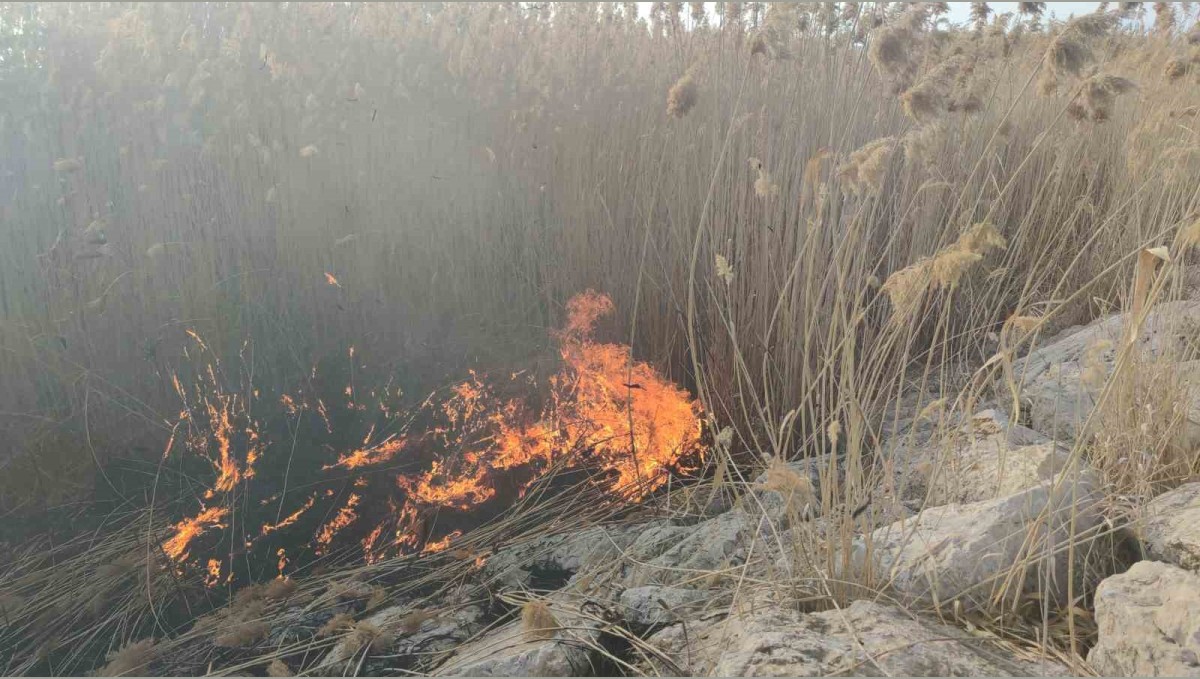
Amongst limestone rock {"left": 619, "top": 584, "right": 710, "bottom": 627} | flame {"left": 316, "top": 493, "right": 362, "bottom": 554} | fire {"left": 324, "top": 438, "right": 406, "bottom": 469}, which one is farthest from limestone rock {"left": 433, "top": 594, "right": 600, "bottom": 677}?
fire {"left": 324, "top": 438, "right": 406, "bottom": 469}

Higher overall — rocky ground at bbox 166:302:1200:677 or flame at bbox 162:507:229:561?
rocky ground at bbox 166:302:1200:677

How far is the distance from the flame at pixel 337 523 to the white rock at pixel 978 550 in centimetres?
173

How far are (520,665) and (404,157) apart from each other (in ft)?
9.63

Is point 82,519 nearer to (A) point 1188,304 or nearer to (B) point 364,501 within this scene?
(B) point 364,501

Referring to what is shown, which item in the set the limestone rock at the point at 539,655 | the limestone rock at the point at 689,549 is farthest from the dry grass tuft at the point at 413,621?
the limestone rock at the point at 689,549

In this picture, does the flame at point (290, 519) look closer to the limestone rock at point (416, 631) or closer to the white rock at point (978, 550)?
the limestone rock at point (416, 631)

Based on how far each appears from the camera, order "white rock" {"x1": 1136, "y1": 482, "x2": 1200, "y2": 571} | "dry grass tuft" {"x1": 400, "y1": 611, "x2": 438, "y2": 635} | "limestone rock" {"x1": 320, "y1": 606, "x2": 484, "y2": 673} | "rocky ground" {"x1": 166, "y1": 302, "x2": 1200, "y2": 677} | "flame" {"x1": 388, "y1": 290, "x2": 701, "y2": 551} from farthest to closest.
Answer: "flame" {"x1": 388, "y1": 290, "x2": 701, "y2": 551}, "dry grass tuft" {"x1": 400, "y1": 611, "x2": 438, "y2": 635}, "limestone rock" {"x1": 320, "y1": 606, "x2": 484, "y2": 673}, "white rock" {"x1": 1136, "y1": 482, "x2": 1200, "y2": 571}, "rocky ground" {"x1": 166, "y1": 302, "x2": 1200, "y2": 677}

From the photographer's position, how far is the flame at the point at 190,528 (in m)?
2.57

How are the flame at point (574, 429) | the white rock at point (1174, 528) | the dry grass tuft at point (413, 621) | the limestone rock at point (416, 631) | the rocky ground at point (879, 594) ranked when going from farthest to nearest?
the flame at point (574, 429) → the dry grass tuft at point (413, 621) → the limestone rock at point (416, 631) → the white rock at point (1174, 528) → the rocky ground at point (879, 594)

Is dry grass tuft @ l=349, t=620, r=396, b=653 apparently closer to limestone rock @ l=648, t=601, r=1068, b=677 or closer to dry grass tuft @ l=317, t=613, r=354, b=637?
dry grass tuft @ l=317, t=613, r=354, b=637

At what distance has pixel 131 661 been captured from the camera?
6.64 ft

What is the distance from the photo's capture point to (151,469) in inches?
114

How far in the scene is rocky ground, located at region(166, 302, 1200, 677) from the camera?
1357 millimetres

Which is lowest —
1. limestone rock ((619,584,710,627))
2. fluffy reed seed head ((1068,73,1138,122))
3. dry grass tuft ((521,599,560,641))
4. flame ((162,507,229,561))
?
flame ((162,507,229,561))
